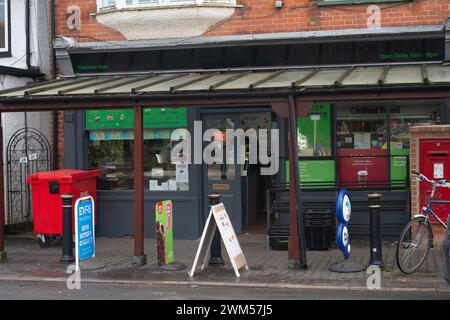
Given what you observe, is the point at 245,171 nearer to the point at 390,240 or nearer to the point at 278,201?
the point at 278,201

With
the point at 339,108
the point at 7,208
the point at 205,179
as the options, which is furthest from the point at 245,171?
the point at 7,208

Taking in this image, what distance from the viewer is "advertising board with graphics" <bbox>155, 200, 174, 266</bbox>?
9.57 metres

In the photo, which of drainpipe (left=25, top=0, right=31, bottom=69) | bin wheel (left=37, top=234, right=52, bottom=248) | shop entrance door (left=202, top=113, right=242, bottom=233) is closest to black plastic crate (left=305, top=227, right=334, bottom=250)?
shop entrance door (left=202, top=113, right=242, bottom=233)

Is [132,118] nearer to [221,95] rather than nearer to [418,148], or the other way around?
[221,95]

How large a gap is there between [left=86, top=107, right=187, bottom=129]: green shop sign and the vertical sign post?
342cm

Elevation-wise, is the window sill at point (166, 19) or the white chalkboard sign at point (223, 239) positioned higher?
the window sill at point (166, 19)

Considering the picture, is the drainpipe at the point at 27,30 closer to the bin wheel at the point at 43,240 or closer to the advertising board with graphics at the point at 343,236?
the bin wheel at the point at 43,240

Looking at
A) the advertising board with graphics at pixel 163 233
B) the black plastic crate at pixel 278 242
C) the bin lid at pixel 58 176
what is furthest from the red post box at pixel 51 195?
the black plastic crate at pixel 278 242

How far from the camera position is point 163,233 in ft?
31.8

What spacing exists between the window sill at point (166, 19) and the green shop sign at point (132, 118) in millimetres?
1429

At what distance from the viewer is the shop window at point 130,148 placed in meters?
12.8

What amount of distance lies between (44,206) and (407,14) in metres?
7.33

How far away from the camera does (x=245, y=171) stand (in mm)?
12930
